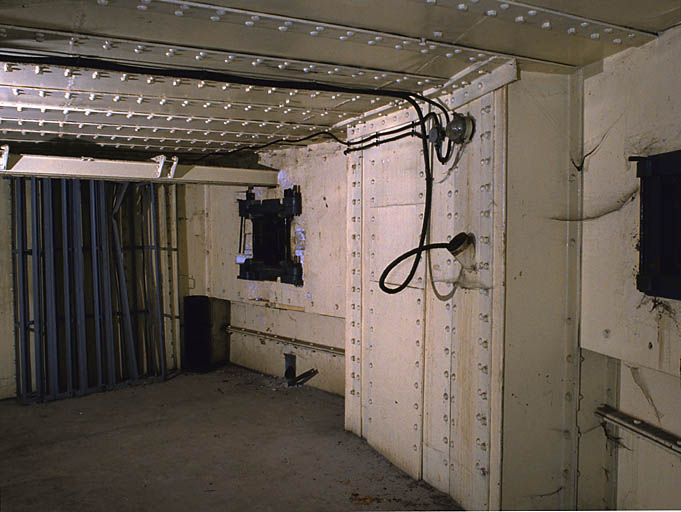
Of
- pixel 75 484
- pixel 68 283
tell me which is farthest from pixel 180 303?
pixel 75 484

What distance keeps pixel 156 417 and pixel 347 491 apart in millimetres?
2502

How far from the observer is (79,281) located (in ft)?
19.8

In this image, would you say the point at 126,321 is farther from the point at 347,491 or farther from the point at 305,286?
the point at 347,491

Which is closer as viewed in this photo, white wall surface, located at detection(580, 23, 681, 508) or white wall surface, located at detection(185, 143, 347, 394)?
white wall surface, located at detection(580, 23, 681, 508)

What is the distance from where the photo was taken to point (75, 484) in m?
3.85

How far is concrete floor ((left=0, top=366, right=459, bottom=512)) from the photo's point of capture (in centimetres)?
358

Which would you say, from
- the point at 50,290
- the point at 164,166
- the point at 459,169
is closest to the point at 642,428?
the point at 459,169

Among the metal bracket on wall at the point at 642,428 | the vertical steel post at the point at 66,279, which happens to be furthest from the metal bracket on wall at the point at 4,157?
the metal bracket on wall at the point at 642,428

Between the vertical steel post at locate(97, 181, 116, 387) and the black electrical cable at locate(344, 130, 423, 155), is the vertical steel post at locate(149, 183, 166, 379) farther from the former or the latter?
the black electrical cable at locate(344, 130, 423, 155)

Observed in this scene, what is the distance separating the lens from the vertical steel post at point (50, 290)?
585 cm

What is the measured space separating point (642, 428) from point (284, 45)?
2.84 metres

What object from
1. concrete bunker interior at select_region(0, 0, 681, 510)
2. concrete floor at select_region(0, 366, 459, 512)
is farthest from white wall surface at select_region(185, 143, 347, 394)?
concrete floor at select_region(0, 366, 459, 512)

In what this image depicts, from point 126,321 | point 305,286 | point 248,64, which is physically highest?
point 248,64

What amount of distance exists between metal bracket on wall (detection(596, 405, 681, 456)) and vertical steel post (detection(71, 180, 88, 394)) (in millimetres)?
5469
